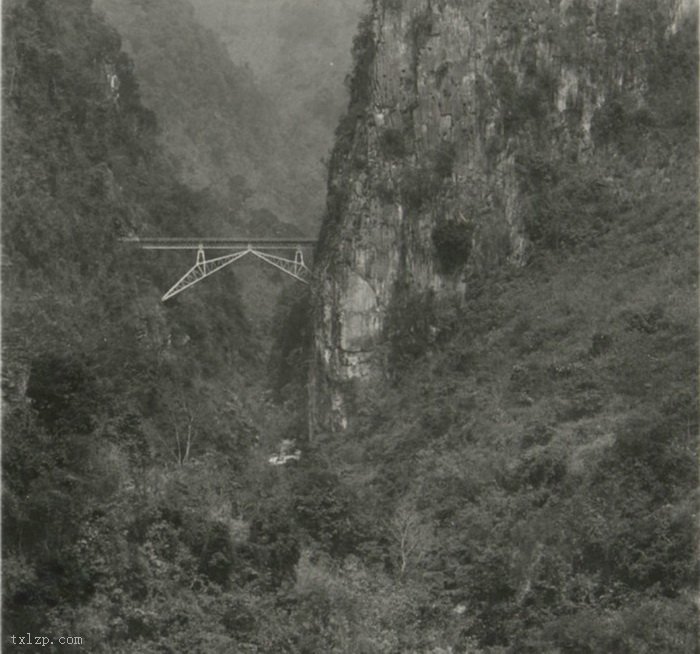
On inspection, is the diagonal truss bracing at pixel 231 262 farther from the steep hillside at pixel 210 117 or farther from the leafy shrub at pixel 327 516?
Result: the steep hillside at pixel 210 117

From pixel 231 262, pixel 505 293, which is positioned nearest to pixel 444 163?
pixel 505 293

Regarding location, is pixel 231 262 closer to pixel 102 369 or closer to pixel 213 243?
pixel 213 243

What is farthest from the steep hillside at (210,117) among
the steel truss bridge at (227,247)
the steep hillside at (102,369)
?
the steel truss bridge at (227,247)

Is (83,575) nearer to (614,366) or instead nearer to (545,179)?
(614,366)

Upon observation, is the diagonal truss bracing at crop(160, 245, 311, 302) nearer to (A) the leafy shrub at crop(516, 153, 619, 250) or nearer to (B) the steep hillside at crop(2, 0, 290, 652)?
(B) the steep hillside at crop(2, 0, 290, 652)

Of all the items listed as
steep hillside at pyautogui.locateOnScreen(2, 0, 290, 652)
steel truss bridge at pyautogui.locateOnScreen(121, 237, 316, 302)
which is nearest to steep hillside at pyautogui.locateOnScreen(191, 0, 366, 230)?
steep hillside at pyautogui.locateOnScreen(2, 0, 290, 652)

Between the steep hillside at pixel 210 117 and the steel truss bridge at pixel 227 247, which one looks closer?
the steel truss bridge at pixel 227 247

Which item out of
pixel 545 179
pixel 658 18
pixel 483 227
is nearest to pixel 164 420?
pixel 483 227
